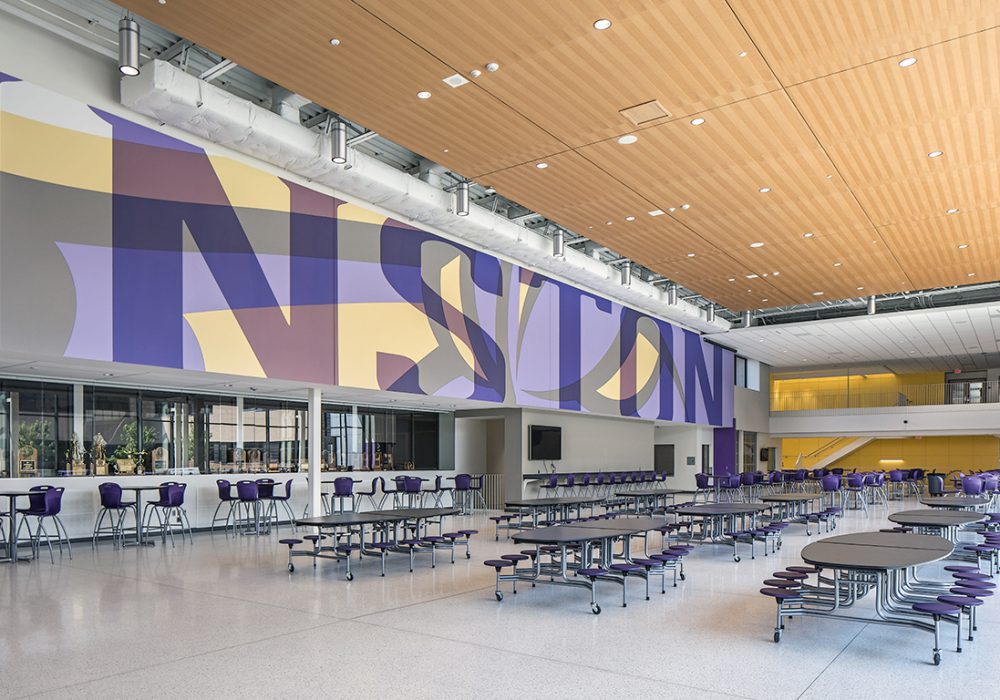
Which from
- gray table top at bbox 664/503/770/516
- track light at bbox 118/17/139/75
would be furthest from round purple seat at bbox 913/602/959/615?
track light at bbox 118/17/139/75

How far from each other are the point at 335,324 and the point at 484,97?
4.83 metres

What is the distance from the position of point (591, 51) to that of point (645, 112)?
133 cm

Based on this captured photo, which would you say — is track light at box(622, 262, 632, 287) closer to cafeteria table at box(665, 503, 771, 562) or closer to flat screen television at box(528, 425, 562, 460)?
flat screen television at box(528, 425, 562, 460)

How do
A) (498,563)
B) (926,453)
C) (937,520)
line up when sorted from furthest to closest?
(926,453) → (937,520) → (498,563)

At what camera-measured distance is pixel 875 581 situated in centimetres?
598

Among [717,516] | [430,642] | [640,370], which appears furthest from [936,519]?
[640,370]

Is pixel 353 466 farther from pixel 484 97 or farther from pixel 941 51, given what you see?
pixel 941 51

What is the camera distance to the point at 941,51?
6.43m

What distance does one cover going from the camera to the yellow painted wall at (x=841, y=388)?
93.6 ft

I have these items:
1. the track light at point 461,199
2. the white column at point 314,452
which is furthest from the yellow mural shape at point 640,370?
the white column at point 314,452

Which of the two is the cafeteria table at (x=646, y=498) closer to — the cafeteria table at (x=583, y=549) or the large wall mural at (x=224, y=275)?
the large wall mural at (x=224, y=275)

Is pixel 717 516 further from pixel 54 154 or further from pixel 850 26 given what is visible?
pixel 54 154

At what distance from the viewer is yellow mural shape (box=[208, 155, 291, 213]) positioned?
383 inches

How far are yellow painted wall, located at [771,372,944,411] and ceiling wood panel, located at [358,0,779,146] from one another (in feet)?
80.1
